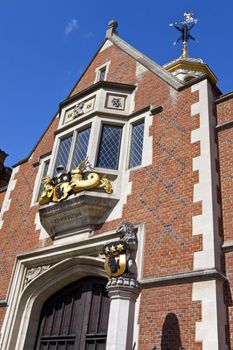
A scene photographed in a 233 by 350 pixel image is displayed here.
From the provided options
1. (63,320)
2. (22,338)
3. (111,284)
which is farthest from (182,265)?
(22,338)

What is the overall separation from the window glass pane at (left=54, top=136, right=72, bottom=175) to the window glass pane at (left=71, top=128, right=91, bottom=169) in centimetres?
38

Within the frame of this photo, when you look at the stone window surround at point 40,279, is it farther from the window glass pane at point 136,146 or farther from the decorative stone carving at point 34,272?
the window glass pane at point 136,146

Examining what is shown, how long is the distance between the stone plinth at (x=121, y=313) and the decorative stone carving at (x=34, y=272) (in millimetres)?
3862

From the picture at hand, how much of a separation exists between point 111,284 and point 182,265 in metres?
1.42

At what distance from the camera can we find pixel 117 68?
12.8 meters

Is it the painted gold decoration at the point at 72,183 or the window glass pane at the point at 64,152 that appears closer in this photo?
the painted gold decoration at the point at 72,183

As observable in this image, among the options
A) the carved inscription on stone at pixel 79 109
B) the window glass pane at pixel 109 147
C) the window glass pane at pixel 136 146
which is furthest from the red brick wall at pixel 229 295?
the carved inscription on stone at pixel 79 109

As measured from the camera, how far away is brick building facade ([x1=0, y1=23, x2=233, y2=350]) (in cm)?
694

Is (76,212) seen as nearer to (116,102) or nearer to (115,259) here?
(115,259)

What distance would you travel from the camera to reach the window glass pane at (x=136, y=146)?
32.8 ft

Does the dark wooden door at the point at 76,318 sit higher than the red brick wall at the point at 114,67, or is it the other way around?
the red brick wall at the point at 114,67

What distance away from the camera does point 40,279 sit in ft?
32.9

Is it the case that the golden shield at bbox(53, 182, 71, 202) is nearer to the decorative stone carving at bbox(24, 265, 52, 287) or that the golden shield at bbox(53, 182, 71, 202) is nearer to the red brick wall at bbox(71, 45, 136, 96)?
the decorative stone carving at bbox(24, 265, 52, 287)

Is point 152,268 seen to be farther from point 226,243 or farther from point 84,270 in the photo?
point 84,270
